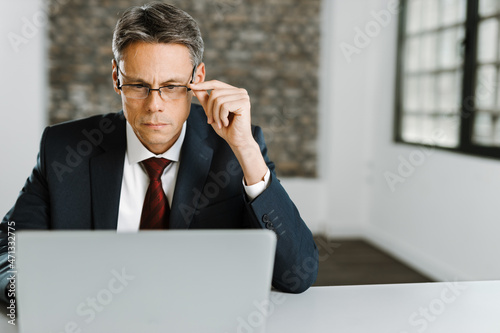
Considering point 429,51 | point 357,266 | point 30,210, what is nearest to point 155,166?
point 30,210

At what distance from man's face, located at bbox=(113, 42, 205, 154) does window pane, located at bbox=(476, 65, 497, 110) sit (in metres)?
2.66

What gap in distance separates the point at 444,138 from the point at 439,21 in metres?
0.92

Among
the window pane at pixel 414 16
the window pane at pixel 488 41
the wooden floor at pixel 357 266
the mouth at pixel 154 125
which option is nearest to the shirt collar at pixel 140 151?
the mouth at pixel 154 125

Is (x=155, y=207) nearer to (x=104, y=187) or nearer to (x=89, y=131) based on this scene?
(x=104, y=187)

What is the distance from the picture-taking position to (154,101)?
1486 millimetres

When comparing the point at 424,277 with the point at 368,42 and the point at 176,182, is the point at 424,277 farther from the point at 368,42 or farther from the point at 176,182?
the point at 176,182

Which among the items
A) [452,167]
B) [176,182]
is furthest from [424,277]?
[176,182]

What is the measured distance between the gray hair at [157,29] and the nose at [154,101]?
0.48ft

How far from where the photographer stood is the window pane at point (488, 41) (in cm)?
349

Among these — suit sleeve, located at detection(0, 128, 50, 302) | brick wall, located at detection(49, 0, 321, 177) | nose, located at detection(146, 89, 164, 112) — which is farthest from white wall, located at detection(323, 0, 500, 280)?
suit sleeve, located at detection(0, 128, 50, 302)

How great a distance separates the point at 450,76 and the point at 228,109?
309 centimetres

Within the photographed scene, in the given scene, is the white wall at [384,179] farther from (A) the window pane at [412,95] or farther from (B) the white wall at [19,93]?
(B) the white wall at [19,93]

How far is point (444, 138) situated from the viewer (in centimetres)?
411

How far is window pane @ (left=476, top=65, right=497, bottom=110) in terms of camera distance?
11.6 feet
